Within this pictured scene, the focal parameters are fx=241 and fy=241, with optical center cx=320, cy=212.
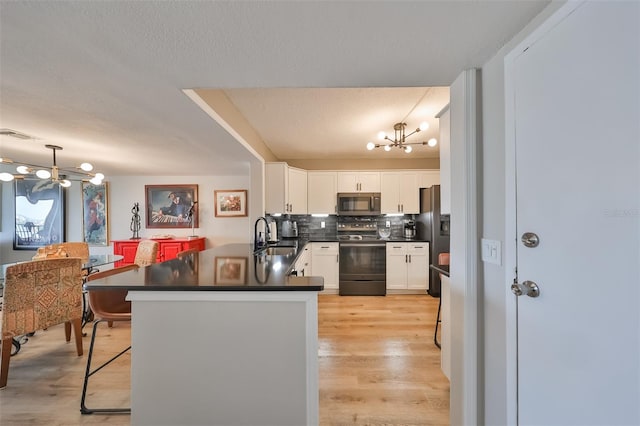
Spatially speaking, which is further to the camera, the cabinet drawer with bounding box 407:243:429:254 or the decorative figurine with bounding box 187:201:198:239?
the decorative figurine with bounding box 187:201:198:239

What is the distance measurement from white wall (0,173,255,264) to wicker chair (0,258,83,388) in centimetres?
286

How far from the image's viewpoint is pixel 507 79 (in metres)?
1.11

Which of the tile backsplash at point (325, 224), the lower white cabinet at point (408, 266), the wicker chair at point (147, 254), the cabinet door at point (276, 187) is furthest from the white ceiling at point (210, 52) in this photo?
the tile backsplash at point (325, 224)

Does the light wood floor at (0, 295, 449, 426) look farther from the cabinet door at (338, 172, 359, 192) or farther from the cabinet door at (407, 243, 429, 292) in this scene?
the cabinet door at (338, 172, 359, 192)

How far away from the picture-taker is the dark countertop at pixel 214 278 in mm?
1259

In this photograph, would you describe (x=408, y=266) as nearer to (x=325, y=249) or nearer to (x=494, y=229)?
(x=325, y=249)

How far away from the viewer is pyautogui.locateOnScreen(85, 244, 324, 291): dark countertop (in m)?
1.26

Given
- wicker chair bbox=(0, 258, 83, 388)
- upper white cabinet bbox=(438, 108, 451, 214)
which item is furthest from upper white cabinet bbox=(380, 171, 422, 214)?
wicker chair bbox=(0, 258, 83, 388)

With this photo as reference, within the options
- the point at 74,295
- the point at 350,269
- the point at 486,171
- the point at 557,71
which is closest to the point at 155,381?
the point at 74,295

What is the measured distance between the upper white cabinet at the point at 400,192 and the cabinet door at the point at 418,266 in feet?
2.25

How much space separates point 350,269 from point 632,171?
356 centimetres

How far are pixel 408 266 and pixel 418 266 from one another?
0.17 metres

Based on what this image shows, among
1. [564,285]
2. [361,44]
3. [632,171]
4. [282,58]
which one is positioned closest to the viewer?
[632,171]

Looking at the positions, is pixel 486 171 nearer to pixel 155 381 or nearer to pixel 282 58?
pixel 282 58
